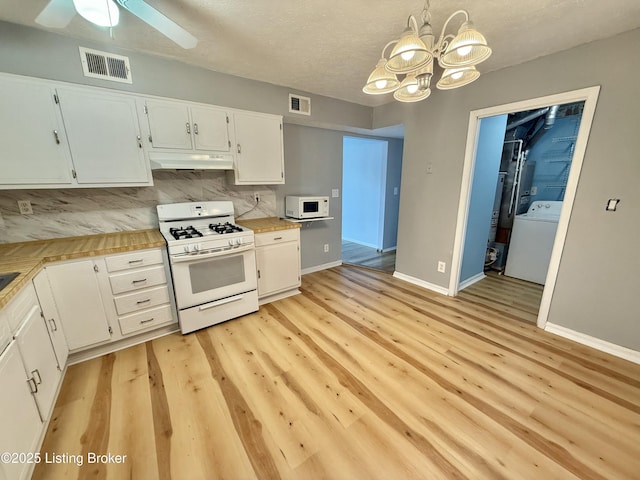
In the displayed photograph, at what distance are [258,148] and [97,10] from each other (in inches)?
69.9

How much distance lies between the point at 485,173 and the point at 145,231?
4101mm

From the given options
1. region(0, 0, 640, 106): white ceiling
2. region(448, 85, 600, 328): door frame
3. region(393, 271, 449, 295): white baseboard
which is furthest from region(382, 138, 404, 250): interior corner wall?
region(0, 0, 640, 106): white ceiling

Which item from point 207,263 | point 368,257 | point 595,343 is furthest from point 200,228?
point 595,343

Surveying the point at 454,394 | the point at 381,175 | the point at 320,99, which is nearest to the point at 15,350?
the point at 454,394

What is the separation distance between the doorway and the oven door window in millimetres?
2431

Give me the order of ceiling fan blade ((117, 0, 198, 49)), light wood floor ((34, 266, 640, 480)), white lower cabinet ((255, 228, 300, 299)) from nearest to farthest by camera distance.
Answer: ceiling fan blade ((117, 0, 198, 49)) → light wood floor ((34, 266, 640, 480)) → white lower cabinet ((255, 228, 300, 299))

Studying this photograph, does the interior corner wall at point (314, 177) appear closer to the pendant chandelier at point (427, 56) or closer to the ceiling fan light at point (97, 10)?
the pendant chandelier at point (427, 56)

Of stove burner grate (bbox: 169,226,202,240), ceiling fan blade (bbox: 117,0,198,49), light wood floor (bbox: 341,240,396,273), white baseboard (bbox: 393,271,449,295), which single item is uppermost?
ceiling fan blade (bbox: 117,0,198,49)

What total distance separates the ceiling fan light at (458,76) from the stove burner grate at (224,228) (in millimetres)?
2148

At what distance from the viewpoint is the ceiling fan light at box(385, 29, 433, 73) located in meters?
1.24

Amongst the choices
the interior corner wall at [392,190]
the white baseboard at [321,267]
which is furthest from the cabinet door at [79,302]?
the interior corner wall at [392,190]

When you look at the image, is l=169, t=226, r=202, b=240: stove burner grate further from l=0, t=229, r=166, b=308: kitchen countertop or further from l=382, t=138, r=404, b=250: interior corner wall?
l=382, t=138, r=404, b=250: interior corner wall

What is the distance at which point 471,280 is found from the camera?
3602 millimetres

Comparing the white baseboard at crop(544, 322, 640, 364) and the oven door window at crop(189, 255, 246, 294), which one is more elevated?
the oven door window at crop(189, 255, 246, 294)
